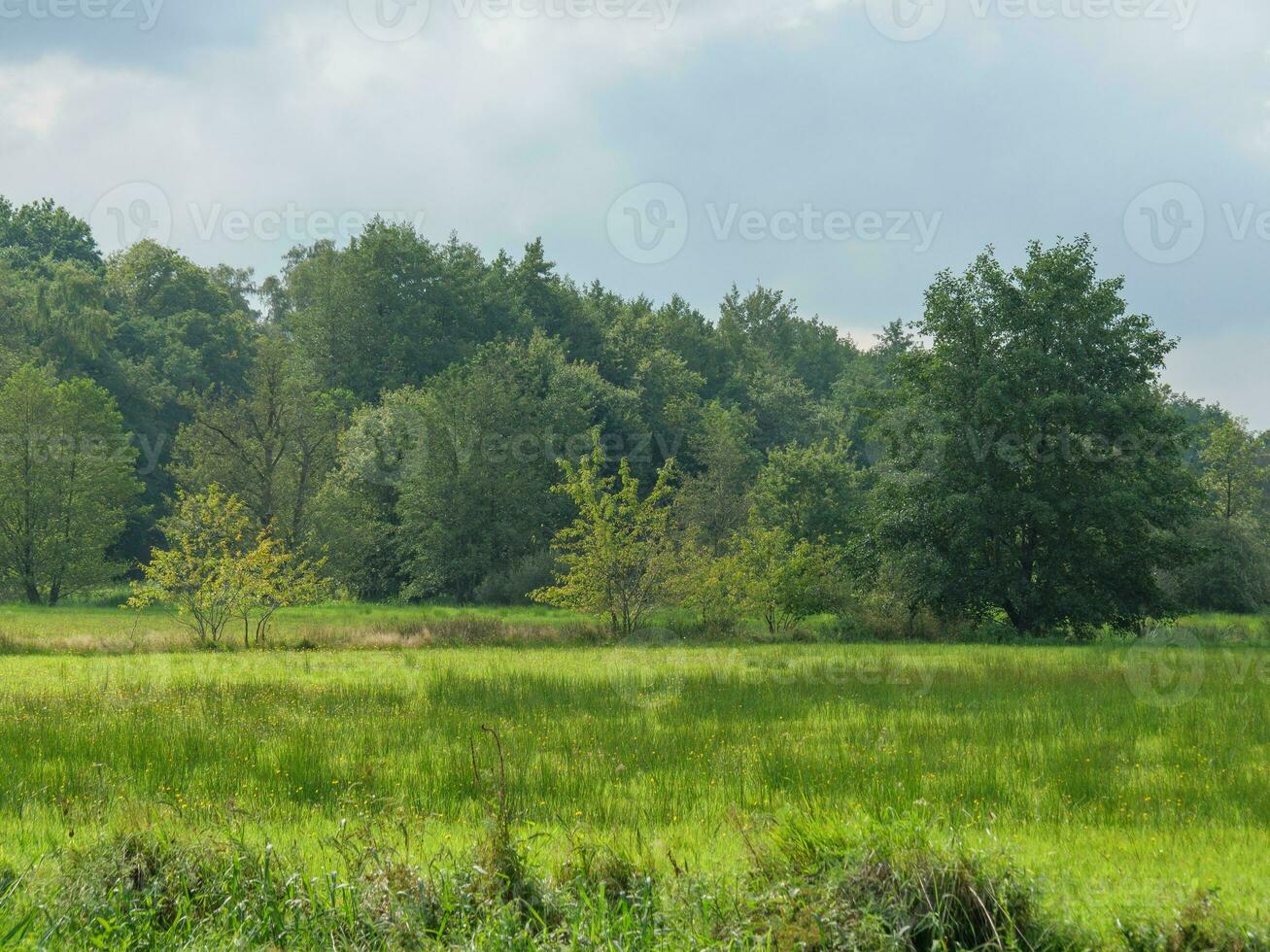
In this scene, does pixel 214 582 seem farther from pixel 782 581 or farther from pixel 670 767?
pixel 670 767

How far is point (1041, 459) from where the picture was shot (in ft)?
131

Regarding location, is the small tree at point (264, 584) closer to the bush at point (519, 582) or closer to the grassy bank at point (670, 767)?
the grassy bank at point (670, 767)

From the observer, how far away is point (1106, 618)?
39781 mm

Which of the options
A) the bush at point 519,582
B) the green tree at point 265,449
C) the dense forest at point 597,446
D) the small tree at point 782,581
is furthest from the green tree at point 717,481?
the green tree at point 265,449

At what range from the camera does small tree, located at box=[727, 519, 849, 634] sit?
133 ft

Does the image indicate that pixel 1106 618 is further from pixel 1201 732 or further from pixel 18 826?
pixel 18 826

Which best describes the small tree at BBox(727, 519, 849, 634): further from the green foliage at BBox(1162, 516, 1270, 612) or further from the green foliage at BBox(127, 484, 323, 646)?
the green foliage at BBox(1162, 516, 1270, 612)

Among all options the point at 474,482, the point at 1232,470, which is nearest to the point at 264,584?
the point at 474,482

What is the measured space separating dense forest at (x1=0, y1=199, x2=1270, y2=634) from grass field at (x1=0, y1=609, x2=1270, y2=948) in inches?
618

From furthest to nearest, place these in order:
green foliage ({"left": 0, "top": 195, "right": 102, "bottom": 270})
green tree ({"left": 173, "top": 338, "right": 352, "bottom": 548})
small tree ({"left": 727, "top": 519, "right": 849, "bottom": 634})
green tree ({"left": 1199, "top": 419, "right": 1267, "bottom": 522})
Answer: green foliage ({"left": 0, "top": 195, "right": 102, "bottom": 270}), green tree ({"left": 1199, "top": 419, "right": 1267, "bottom": 522}), green tree ({"left": 173, "top": 338, "right": 352, "bottom": 548}), small tree ({"left": 727, "top": 519, "right": 849, "bottom": 634})

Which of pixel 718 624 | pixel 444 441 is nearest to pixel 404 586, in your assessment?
pixel 444 441
